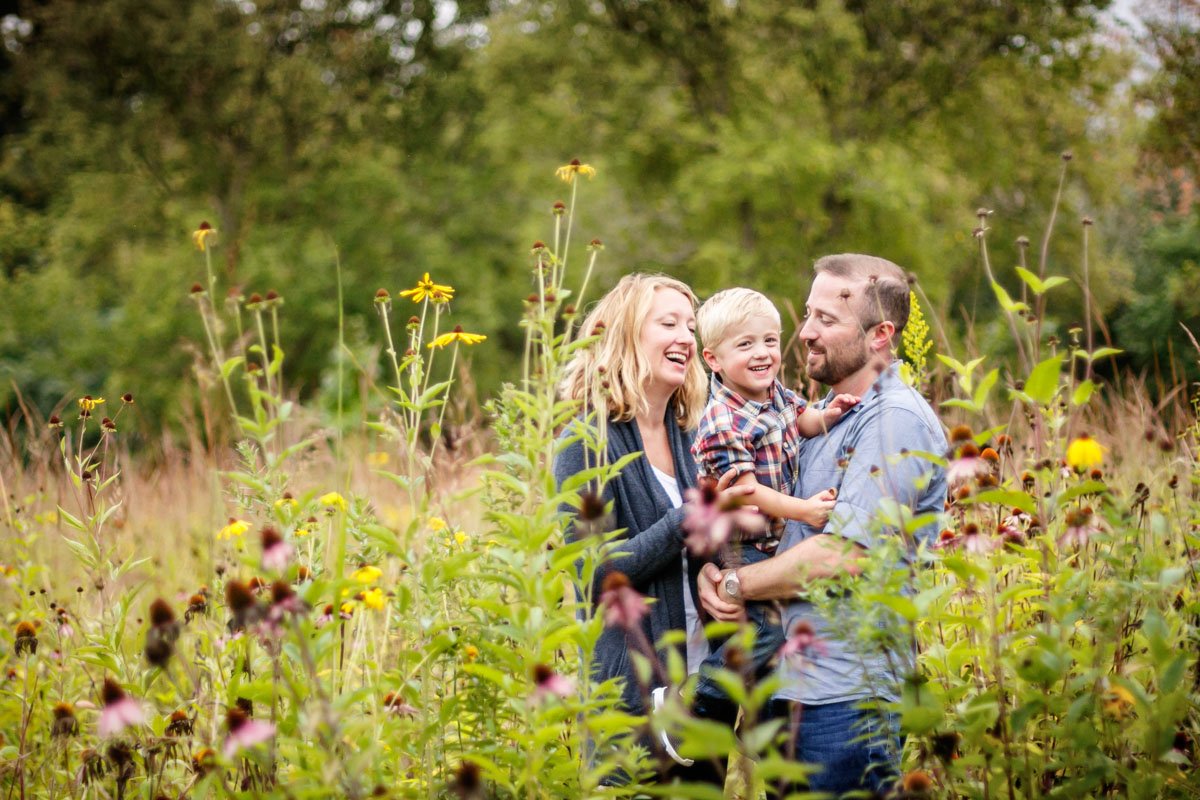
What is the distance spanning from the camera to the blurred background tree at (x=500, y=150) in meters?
13.6

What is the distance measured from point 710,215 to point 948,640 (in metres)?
12.2

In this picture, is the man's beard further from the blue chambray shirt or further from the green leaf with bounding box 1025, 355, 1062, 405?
the green leaf with bounding box 1025, 355, 1062, 405

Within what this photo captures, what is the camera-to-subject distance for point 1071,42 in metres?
14.8

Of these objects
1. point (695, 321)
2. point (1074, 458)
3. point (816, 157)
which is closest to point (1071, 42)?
point (816, 157)

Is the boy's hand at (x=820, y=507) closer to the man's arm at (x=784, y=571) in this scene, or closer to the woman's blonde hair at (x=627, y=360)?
the man's arm at (x=784, y=571)

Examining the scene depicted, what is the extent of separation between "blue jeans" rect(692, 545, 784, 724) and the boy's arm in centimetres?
16

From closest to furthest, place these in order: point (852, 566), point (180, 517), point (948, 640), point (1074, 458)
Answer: point (1074, 458), point (852, 566), point (948, 640), point (180, 517)

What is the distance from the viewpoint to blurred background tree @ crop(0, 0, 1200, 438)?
13641mm

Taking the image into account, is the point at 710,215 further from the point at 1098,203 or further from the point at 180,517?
the point at 180,517

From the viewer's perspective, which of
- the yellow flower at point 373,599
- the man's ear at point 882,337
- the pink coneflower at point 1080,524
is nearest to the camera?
the pink coneflower at point 1080,524

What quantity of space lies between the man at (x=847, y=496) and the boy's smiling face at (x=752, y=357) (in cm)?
13

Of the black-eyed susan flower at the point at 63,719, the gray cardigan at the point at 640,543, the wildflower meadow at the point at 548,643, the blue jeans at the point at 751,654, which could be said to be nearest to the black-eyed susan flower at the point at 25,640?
the wildflower meadow at the point at 548,643

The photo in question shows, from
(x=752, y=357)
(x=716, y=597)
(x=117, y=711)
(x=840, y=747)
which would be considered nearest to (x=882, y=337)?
(x=752, y=357)

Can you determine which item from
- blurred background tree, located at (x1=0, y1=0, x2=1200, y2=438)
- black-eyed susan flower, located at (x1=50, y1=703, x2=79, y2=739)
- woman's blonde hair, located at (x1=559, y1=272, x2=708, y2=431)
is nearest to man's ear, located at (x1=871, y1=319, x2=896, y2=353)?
woman's blonde hair, located at (x1=559, y1=272, x2=708, y2=431)
